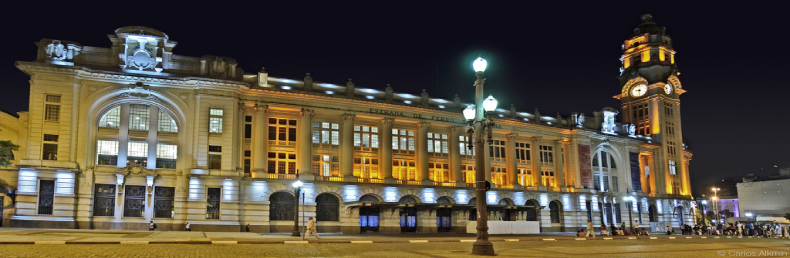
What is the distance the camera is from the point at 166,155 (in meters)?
47.1

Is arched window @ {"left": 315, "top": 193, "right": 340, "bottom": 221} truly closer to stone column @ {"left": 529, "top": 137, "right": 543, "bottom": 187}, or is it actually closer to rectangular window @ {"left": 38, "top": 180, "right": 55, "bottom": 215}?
rectangular window @ {"left": 38, "top": 180, "right": 55, "bottom": 215}

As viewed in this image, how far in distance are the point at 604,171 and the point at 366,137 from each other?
32302 millimetres

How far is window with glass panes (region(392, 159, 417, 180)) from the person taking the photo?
5759cm

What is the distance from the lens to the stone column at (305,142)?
5166 centimetres

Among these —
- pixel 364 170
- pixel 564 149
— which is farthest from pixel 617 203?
pixel 364 170

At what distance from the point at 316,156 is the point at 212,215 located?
10.7 meters

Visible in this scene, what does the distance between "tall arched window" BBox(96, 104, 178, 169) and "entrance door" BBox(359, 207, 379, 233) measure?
1618 cm

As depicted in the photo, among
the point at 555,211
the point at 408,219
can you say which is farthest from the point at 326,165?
the point at 555,211

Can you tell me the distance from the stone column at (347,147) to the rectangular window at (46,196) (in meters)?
22.3

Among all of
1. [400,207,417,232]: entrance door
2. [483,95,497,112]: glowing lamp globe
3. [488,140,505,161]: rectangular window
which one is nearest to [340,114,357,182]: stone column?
[400,207,417,232]: entrance door

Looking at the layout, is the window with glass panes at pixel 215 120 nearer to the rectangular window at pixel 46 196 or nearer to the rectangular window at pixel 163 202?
the rectangular window at pixel 163 202

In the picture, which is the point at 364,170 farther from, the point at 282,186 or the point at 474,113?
the point at 474,113

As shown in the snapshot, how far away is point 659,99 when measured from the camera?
78.4m

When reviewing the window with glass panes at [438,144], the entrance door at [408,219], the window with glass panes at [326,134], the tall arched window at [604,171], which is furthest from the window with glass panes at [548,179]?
the window with glass panes at [326,134]
